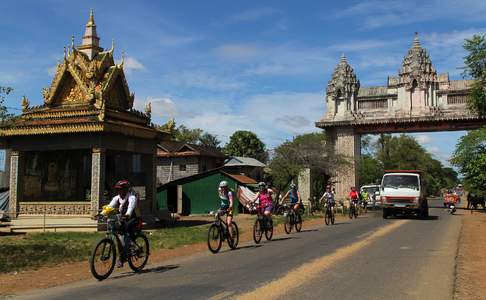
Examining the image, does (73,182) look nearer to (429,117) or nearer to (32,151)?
(32,151)

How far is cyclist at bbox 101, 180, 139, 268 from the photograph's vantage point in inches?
410

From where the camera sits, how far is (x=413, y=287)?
873 cm

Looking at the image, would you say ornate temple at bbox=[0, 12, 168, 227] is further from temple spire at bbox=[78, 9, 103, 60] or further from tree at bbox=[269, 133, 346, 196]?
tree at bbox=[269, 133, 346, 196]

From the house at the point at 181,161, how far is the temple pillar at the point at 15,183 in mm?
23622

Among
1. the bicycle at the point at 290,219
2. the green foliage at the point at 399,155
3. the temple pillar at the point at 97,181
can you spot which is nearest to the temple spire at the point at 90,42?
the temple pillar at the point at 97,181

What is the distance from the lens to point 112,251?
33.4 feet

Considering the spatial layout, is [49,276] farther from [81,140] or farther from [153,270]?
[81,140]

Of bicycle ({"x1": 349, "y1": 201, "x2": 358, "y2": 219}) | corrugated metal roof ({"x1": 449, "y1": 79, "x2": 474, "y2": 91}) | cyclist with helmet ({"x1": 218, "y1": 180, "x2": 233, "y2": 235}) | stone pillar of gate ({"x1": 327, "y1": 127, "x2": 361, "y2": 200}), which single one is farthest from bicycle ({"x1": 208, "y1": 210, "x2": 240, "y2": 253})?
corrugated metal roof ({"x1": 449, "y1": 79, "x2": 474, "y2": 91})

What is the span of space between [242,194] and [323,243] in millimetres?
21629

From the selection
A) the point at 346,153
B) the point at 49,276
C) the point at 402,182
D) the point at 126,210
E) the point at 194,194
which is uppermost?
the point at 346,153

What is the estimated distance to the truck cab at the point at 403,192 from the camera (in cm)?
2755

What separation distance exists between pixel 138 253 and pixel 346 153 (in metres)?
38.7

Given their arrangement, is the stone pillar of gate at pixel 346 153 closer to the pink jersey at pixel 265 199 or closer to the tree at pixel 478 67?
the tree at pixel 478 67

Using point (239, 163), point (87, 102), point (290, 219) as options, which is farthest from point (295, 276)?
point (239, 163)
